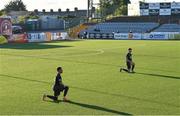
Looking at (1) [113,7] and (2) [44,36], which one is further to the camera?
(1) [113,7]

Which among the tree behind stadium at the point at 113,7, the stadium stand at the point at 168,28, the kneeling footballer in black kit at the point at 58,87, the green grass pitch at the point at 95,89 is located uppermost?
the tree behind stadium at the point at 113,7

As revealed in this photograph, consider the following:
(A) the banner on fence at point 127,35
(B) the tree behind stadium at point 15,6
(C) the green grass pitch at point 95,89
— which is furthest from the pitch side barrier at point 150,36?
(B) the tree behind stadium at point 15,6

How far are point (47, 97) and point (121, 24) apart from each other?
67064 millimetres

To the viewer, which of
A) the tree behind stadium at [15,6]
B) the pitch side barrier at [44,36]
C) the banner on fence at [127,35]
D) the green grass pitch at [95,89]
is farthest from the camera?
the tree behind stadium at [15,6]

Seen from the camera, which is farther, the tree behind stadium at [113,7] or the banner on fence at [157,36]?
the tree behind stadium at [113,7]

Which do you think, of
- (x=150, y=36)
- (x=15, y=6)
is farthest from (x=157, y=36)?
(x=15, y=6)

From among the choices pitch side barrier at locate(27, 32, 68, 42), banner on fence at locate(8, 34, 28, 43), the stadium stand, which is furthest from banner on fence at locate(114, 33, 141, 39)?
banner on fence at locate(8, 34, 28, 43)

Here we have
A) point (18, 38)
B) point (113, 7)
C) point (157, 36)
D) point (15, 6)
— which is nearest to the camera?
point (18, 38)

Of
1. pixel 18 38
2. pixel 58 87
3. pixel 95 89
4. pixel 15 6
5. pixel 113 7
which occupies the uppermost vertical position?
pixel 15 6

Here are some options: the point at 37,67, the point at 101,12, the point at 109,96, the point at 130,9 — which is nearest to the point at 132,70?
the point at 37,67

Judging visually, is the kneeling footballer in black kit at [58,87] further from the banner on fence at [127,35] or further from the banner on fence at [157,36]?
the banner on fence at [127,35]

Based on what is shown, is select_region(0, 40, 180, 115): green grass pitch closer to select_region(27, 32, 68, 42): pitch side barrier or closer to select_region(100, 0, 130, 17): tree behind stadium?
select_region(27, 32, 68, 42): pitch side barrier

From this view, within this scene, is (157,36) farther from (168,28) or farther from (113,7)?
(113,7)

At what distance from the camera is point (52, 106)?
49.1 ft
